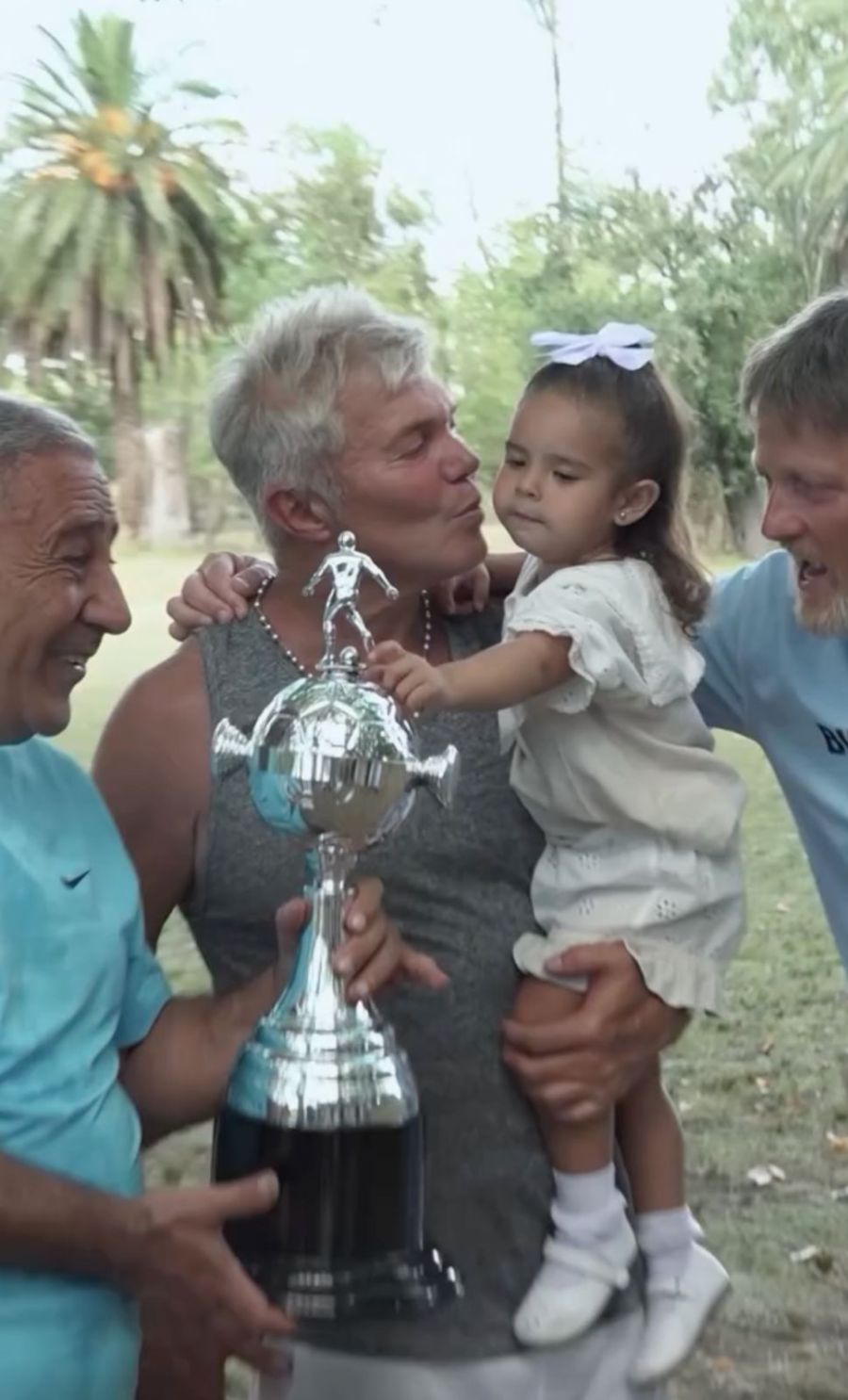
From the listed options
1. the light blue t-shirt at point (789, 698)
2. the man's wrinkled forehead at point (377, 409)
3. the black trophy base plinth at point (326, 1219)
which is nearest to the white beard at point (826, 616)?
the light blue t-shirt at point (789, 698)

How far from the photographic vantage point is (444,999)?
115 cm

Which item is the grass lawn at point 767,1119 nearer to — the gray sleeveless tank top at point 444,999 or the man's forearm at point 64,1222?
the gray sleeveless tank top at point 444,999

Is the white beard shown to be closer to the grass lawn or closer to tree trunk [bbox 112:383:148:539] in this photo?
the grass lawn

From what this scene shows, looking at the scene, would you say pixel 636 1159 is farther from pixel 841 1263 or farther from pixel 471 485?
pixel 841 1263

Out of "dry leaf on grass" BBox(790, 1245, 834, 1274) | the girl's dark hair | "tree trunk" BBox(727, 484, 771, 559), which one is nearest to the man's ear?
the girl's dark hair

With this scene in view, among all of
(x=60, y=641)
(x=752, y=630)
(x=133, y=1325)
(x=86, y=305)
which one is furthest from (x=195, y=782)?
(x=86, y=305)

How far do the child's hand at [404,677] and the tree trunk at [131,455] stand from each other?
939 mm

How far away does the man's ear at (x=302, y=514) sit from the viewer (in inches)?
45.6

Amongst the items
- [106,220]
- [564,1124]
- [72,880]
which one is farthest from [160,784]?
[106,220]

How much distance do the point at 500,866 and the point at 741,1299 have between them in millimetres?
1252

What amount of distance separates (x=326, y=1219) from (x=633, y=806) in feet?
1.35

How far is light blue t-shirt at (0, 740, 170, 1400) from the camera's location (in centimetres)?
90

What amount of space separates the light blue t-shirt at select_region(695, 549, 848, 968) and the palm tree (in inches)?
38.1

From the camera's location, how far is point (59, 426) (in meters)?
0.98
